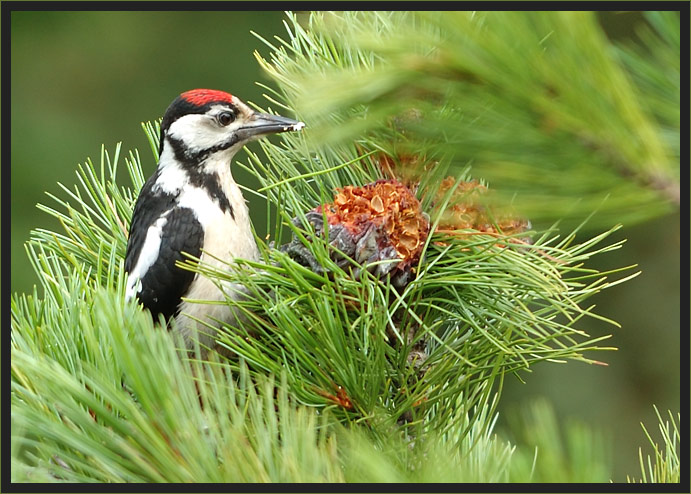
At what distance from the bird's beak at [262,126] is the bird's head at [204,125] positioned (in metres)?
0.02

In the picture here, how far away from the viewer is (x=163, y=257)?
6.64 feet

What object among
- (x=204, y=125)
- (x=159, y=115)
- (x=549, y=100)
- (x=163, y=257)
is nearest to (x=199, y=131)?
(x=204, y=125)

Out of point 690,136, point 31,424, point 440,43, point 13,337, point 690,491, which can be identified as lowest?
point 690,491

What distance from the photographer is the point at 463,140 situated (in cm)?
80

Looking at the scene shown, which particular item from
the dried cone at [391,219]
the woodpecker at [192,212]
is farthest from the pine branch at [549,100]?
the woodpecker at [192,212]

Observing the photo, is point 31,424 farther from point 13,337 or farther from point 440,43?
point 440,43

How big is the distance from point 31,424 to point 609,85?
76 cm

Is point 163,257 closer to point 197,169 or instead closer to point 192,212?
point 192,212

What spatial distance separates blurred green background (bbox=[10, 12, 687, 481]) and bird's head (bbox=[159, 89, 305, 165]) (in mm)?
2550

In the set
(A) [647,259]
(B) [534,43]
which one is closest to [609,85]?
(B) [534,43]

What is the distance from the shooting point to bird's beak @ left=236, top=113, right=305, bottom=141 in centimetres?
198

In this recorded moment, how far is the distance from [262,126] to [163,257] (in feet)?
1.30

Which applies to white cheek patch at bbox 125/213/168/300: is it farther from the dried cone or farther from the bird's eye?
the dried cone

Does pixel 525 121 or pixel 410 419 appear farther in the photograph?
pixel 410 419
